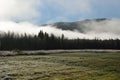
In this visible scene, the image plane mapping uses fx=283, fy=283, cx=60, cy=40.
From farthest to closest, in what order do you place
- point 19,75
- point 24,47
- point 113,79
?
1. point 24,47
2. point 19,75
3. point 113,79

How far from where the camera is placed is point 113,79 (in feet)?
148

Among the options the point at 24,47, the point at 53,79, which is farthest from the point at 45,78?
the point at 24,47

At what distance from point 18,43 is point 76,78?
505 feet

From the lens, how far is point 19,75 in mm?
50594

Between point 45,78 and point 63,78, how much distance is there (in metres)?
2.98

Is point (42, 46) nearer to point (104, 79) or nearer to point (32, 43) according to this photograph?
point (32, 43)

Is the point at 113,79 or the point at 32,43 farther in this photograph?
the point at 32,43

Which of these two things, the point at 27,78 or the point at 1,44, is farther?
the point at 1,44

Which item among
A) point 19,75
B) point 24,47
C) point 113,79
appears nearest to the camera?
point 113,79

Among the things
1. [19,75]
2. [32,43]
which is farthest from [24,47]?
[19,75]

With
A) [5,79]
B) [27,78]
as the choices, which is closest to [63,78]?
[27,78]

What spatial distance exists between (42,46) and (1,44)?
27976mm

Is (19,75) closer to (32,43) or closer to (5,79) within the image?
(5,79)

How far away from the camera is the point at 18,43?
198 metres
